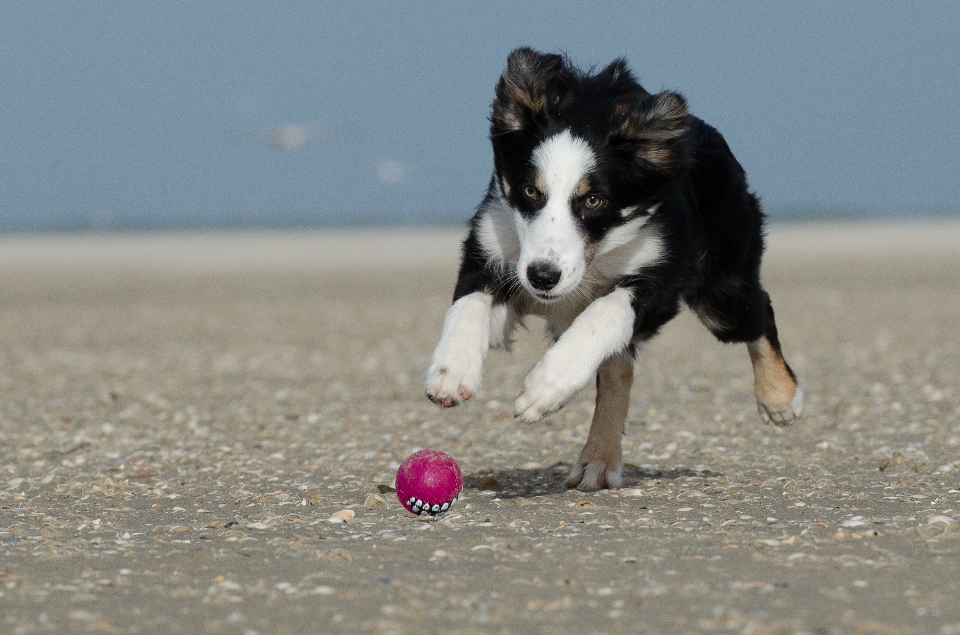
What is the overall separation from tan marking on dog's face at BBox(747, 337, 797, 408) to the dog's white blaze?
1.89 metres

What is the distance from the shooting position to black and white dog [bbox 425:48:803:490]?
505 centimetres

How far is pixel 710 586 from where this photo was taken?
3904mm

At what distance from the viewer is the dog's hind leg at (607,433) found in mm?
5975

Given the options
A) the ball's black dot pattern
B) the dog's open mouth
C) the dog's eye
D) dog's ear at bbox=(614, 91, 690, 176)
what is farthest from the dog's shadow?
dog's ear at bbox=(614, 91, 690, 176)

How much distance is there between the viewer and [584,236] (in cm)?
522

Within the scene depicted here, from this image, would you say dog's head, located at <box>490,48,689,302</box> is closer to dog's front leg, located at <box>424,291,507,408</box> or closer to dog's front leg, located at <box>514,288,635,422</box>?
dog's front leg, located at <box>514,288,635,422</box>

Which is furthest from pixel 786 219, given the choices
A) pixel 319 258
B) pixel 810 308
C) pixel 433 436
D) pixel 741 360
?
pixel 433 436

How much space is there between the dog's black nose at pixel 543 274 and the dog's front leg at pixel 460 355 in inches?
16.2

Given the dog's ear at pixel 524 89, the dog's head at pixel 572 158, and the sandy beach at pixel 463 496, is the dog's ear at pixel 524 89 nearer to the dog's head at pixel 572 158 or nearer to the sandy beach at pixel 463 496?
the dog's head at pixel 572 158

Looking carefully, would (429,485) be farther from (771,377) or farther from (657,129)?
(771,377)

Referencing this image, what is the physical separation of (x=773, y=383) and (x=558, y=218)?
2.10 meters

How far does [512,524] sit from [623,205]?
1.46 metres

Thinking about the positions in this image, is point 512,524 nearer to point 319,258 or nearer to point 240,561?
point 240,561

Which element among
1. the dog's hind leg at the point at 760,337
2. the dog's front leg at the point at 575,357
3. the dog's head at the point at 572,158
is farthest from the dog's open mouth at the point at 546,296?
the dog's hind leg at the point at 760,337
